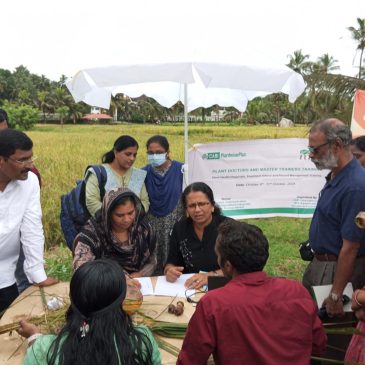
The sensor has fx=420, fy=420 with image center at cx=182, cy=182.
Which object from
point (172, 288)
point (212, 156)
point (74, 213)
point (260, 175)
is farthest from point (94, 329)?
point (260, 175)

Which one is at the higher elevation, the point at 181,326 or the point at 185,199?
the point at 185,199

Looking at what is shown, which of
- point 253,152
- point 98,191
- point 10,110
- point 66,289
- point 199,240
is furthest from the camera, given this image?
point 10,110

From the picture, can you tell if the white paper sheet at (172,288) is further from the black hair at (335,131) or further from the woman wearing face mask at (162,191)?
the woman wearing face mask at (162,191)

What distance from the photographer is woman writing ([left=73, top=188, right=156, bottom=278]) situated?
2.64 metres

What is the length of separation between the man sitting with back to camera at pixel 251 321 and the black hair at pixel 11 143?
1.36m

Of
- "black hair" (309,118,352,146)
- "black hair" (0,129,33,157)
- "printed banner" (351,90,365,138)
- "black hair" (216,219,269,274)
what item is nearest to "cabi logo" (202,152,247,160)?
"printed banner" (351,90,365,138)

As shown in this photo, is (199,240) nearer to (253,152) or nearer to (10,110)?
(253,152)

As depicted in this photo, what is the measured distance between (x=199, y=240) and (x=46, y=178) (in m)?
6.20

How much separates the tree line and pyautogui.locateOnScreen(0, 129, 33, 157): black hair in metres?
6.61

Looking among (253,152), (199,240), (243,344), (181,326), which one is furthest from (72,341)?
(253,152)

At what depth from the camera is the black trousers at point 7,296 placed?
2480mm

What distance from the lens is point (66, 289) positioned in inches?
98.0

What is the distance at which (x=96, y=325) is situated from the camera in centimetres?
131

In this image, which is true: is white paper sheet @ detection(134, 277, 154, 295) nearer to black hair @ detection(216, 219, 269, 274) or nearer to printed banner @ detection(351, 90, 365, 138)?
black hair @ detection(216, 219, 269, 274)
